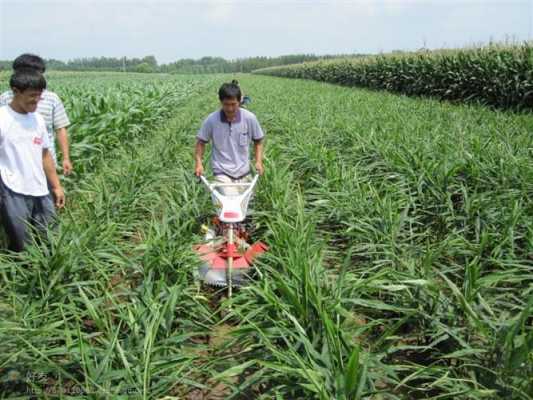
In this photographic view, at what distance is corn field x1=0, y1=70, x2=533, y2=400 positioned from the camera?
6.77ft

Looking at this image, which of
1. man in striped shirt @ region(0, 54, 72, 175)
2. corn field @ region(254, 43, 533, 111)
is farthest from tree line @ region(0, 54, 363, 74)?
man in striped shirt @ region(0, 54, 72, 175)

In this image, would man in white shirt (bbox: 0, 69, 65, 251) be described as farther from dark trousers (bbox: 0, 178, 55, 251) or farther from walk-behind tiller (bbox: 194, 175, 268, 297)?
walk-behind tiller (bbox: 194, 175, 268, 297)

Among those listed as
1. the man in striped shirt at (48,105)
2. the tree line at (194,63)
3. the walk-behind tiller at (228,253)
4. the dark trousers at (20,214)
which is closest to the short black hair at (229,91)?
the walk-behind tiller at (228,253)

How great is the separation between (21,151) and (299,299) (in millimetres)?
2255

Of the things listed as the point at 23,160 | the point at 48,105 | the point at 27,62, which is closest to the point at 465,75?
the point at 48,105

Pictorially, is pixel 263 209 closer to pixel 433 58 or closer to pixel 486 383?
pixel 486 383

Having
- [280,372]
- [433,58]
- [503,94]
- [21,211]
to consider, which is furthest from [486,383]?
[433,58]

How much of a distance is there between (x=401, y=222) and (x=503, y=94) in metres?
10.1

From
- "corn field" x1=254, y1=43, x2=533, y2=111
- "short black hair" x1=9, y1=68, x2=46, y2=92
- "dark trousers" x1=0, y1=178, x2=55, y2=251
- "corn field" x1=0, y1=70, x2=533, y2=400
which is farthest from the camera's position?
"corn field" x1=254, y1=43, x2=533, y2=111

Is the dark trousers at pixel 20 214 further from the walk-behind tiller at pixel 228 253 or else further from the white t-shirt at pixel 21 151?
the walk-behind tiller at pixel 228 253

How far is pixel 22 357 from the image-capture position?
7.16 feet

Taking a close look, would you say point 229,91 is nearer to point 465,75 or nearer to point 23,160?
point 23,160

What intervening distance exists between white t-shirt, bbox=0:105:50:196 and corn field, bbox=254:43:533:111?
1050 centimetres

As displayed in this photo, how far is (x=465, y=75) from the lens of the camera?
13586mm
